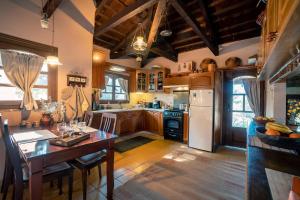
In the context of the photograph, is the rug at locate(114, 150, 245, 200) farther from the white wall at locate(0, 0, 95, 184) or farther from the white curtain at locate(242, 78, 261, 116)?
the white wall at locate(0, 0, 95, 184)

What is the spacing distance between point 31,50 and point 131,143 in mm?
3022

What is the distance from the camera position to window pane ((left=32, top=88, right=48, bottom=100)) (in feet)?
8.86

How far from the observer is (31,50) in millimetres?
2531

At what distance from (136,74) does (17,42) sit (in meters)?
3.51

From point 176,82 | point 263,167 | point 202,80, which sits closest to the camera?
point 263,167

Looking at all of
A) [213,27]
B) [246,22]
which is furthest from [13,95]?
[246,22]

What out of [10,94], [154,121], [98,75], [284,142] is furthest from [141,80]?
[284,142]

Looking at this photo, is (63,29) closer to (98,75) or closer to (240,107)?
(98,75)

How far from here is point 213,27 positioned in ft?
13.1

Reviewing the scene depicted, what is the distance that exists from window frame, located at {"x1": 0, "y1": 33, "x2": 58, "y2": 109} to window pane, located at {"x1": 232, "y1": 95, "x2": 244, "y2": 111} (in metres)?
4.27

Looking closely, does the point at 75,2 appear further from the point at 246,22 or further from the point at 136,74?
the point at 246,22

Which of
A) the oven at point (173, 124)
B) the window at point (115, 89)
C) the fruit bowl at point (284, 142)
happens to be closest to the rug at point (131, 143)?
the oven at point (173, 124)

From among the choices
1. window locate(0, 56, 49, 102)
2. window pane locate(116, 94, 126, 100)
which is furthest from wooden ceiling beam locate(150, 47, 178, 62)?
window locate(0, 56, 49, 102)

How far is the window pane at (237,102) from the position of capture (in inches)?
159
